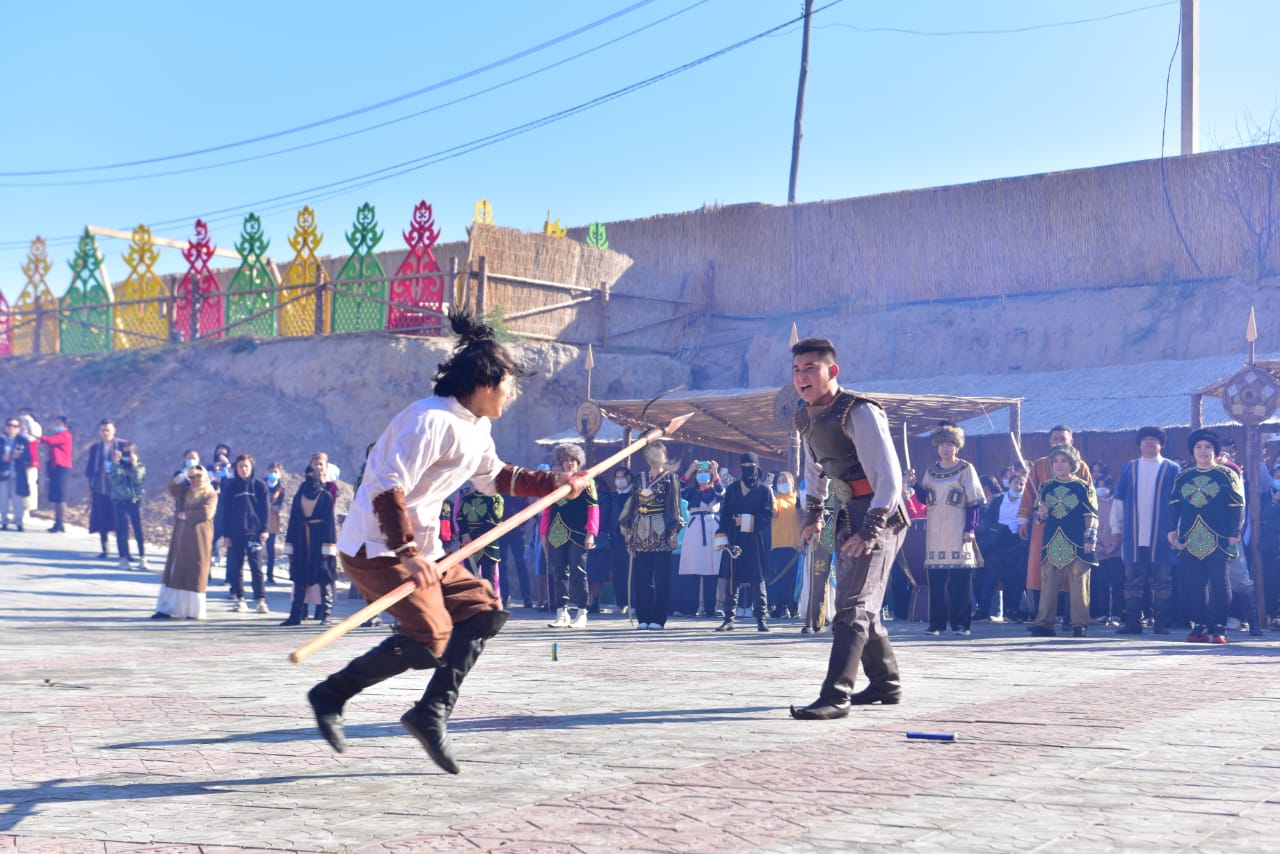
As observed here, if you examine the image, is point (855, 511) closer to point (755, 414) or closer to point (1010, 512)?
point (1010, 512)

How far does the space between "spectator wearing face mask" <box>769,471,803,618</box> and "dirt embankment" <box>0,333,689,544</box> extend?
961 centimetres

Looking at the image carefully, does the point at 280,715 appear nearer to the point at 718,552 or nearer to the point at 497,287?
the point at 718,552

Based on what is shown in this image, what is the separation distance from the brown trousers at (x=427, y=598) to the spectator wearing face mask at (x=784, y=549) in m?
10.9

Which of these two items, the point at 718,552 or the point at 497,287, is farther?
the point at 497,287

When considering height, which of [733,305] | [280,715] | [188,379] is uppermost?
[733,305]

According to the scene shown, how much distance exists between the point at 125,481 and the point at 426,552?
15.3 m

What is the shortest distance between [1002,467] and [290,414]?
1300 centimetres

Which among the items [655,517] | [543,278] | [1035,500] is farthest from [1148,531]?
[543,278]

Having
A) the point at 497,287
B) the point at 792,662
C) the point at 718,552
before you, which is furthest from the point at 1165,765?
the point at 497,287

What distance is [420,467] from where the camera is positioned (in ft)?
17.5

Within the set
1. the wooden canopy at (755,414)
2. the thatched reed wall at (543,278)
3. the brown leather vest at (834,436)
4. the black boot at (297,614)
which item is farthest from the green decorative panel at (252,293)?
the brown leather vest at (834,436)

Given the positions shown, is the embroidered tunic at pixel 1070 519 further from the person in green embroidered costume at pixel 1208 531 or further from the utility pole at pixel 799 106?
the utility pole at pixel 799 106

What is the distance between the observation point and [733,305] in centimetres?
2947

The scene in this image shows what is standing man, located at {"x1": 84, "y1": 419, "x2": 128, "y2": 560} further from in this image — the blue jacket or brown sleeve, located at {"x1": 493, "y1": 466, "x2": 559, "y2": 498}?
brown sleeve, located at {"x1": 493, "y1": 466, "x2": 559, "y2": 498}
